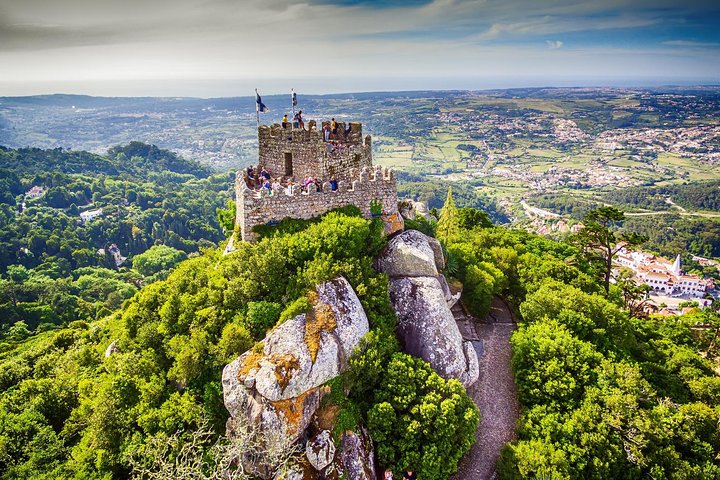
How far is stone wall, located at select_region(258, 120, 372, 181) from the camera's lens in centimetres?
2586

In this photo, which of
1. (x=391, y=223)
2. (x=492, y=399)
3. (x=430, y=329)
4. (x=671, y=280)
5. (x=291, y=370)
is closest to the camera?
(x=291, y=370)

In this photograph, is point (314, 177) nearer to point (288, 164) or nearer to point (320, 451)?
point (288, 164)

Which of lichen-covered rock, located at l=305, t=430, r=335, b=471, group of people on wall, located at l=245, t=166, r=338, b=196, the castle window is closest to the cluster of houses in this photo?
the castle window

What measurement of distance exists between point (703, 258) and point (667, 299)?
47379mm

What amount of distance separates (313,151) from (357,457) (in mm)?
16841

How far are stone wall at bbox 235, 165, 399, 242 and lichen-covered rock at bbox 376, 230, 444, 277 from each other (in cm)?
211

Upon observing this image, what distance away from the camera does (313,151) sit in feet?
85.1

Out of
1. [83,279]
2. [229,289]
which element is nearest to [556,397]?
[229,289]

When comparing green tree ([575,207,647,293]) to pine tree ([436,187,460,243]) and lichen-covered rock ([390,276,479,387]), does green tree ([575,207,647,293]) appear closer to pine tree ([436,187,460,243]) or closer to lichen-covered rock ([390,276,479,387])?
pine tree ([436,187,460,243])

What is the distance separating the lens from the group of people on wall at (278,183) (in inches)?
882

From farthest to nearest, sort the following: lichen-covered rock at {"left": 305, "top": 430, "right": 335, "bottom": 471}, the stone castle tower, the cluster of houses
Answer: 1. the cluster of houses
2. the stone castle tower
3. lichen-covered rock at {"left": 305, "top": 430, "right": 335, "bottom": 471}

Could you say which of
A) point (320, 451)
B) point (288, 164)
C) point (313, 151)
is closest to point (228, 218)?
point (288, 164)

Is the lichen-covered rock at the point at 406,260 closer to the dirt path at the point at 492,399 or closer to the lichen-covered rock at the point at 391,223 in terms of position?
the lichen-covered rock at the point at 391,223

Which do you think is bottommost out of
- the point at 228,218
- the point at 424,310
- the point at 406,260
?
the point at 424,310
